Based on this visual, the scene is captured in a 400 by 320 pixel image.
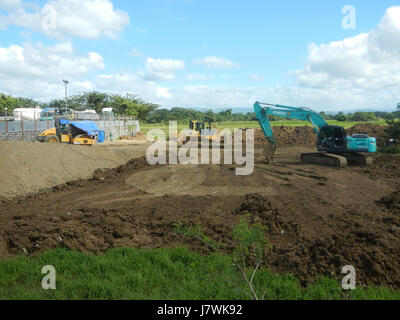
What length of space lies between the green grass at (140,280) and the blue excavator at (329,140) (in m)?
12.1

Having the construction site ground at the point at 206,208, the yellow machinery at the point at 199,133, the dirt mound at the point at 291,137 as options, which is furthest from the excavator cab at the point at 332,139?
the dirt mound at the point at 291,137

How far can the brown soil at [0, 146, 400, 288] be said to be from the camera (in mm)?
5539

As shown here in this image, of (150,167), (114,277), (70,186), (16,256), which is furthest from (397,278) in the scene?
(150,167)

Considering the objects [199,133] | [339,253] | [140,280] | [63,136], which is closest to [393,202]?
[339,253]

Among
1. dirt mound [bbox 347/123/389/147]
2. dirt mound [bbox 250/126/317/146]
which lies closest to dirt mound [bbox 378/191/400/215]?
dirt mound [bbox 250/126/317/146]

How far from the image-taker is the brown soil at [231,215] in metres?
5.54

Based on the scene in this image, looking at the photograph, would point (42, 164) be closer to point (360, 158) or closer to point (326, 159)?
point (326, 159)

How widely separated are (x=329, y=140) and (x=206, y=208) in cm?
1088

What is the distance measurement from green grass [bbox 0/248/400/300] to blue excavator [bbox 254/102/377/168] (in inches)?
476

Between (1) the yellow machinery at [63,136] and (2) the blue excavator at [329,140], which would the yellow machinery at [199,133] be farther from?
(2) the blue excavator at [329,140]

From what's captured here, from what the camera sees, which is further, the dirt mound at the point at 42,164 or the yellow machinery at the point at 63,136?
the yellow machinery at the point at 63,136

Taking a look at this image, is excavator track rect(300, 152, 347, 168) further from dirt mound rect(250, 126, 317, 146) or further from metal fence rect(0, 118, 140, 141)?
metal fence rect(0, 118, 140, 141)
